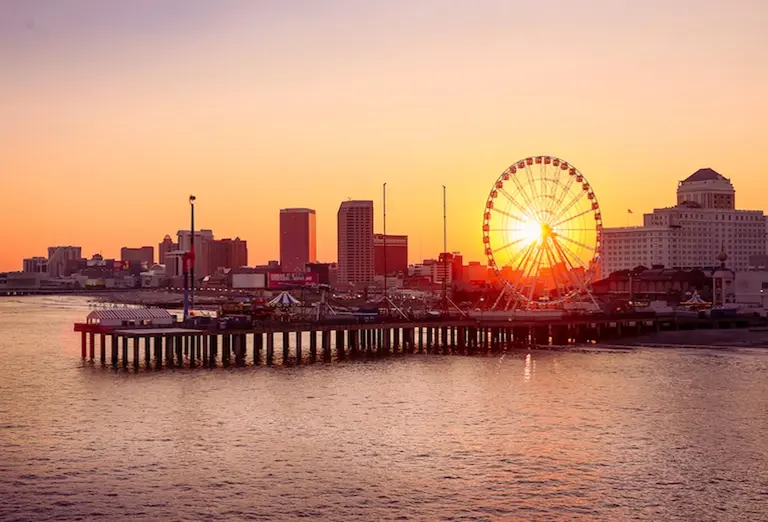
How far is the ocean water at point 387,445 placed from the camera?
43.5 m

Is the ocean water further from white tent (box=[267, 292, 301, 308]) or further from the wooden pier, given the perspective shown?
white tent (box=[267, 292, 301, 308])

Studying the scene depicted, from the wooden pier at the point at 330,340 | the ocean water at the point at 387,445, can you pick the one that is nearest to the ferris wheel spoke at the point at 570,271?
the wooden pier at the point at 330,340

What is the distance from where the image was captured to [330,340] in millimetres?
127750

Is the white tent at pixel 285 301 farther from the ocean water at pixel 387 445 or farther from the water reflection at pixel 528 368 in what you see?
the ocean water at pixel 387 445

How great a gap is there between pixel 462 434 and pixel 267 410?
15992 millimetres

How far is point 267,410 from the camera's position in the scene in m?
68.3

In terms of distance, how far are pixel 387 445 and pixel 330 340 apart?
72249 millimetres

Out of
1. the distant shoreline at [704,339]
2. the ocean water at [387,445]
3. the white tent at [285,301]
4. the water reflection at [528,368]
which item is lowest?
the ocean water at [387,445]

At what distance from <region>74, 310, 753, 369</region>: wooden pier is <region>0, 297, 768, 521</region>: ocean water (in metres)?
9.50

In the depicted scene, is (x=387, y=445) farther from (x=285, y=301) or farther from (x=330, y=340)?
(x=285, y=301)

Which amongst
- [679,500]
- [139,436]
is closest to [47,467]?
[139,436]

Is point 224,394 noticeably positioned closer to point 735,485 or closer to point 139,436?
point 139,436

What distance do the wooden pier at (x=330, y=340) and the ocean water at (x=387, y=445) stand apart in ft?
31.2

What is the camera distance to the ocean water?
143 feet
